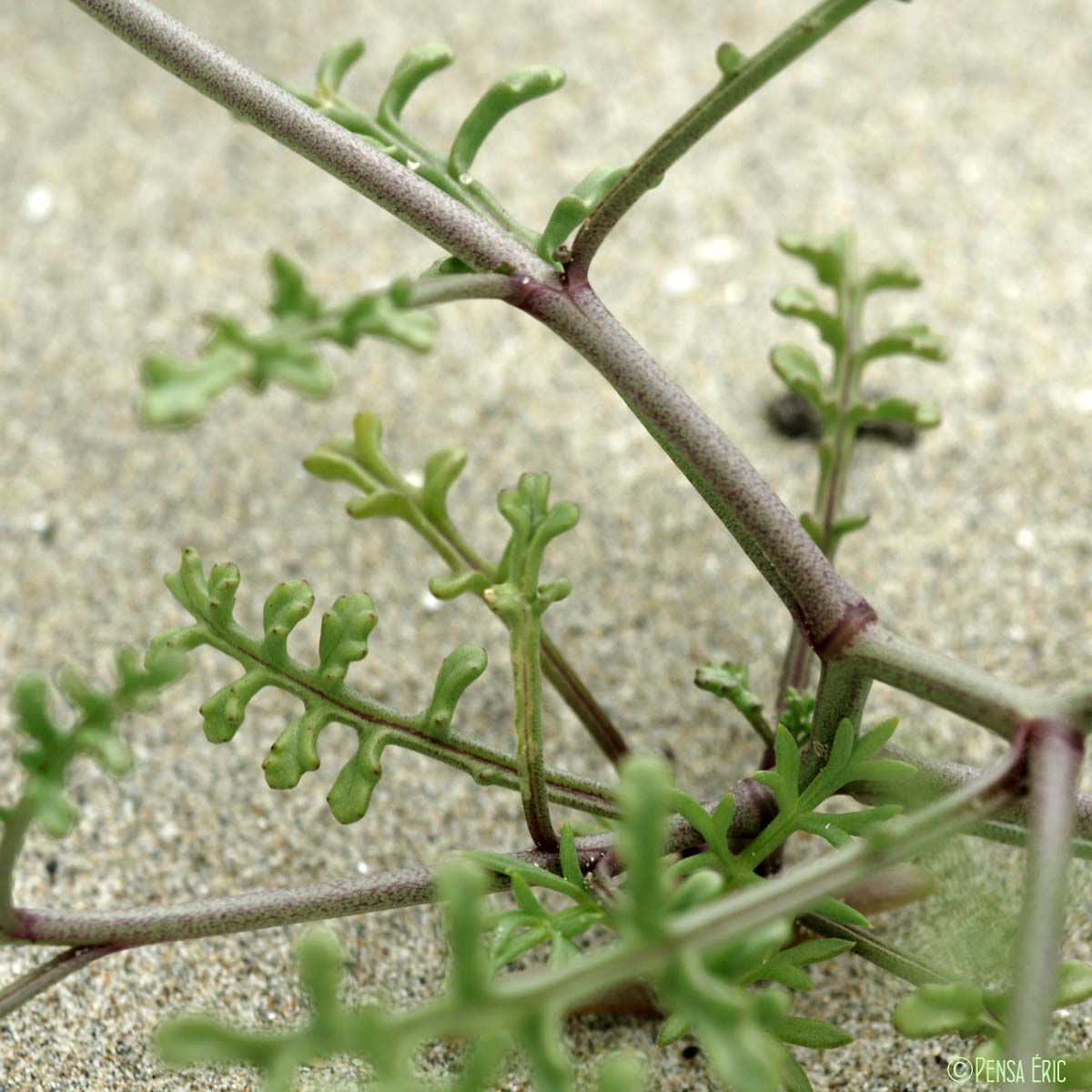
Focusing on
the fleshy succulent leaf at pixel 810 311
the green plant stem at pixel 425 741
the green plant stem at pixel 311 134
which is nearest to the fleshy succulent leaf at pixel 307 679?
the green plant stem at pixel 425 741

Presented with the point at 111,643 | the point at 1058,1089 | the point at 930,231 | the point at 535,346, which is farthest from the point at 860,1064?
the point at 930,231

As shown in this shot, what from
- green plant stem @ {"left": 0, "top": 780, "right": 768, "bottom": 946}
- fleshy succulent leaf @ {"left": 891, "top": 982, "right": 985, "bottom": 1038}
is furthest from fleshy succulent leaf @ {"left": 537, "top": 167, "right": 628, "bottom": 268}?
fleshy succulent leaf @ {"left": 891, "top": 982, "right": 985, "bottom": 1038}

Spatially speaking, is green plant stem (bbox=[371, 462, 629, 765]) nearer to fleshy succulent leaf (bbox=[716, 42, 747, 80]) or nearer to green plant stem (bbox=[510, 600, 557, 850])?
green plant stem (bbox=[510, 600, 557, 850])

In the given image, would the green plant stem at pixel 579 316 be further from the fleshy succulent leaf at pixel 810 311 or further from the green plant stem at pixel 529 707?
the fleshy succulent leaf at pixel 810 311

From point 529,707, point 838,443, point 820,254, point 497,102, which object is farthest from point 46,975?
point 820,254

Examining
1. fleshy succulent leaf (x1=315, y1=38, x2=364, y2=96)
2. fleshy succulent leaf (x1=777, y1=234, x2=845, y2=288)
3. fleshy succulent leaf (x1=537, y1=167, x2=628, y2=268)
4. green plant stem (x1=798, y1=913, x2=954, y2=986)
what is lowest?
green plant stem (x1=798, y1=913, x2=954, y2=986)

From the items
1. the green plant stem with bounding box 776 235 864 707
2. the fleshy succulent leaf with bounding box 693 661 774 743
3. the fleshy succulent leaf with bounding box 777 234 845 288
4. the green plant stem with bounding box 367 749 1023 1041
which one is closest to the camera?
the green plant stem with bounding box 367 749 1023 1041

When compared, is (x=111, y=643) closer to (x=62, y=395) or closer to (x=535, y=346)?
(x=62, y=395)
